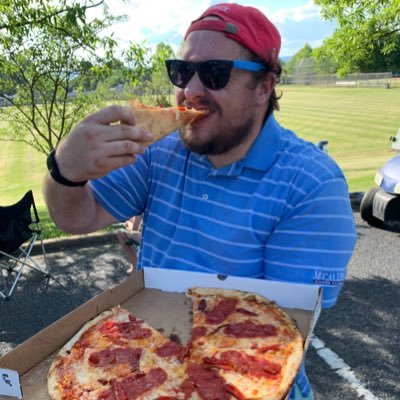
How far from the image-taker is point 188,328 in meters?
2.17

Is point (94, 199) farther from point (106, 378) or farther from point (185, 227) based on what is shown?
point (106, 378)

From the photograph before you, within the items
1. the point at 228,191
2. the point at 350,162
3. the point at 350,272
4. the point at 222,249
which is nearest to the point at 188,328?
the point at 222,249

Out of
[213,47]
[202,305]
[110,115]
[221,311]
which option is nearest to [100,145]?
[110,115]

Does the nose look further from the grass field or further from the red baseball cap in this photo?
the grass field

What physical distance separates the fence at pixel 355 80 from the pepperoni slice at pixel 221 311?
1860cm

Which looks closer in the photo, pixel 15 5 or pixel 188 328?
pixel 188 328

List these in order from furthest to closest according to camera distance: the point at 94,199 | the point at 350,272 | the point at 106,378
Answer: the point at 350,272, the point at 94,199, the point at 106,378

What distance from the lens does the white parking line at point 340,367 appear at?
13.9ft

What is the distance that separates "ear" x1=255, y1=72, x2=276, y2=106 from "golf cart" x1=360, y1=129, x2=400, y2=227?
6.23m

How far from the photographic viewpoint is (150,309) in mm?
2217

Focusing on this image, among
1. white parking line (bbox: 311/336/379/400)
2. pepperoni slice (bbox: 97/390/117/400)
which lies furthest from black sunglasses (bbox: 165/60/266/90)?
white parking line (bbox: 311/336/379/400)

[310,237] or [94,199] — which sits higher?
[94,199]

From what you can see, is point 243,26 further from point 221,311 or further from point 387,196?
point 387,196

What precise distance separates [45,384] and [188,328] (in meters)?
0.71
